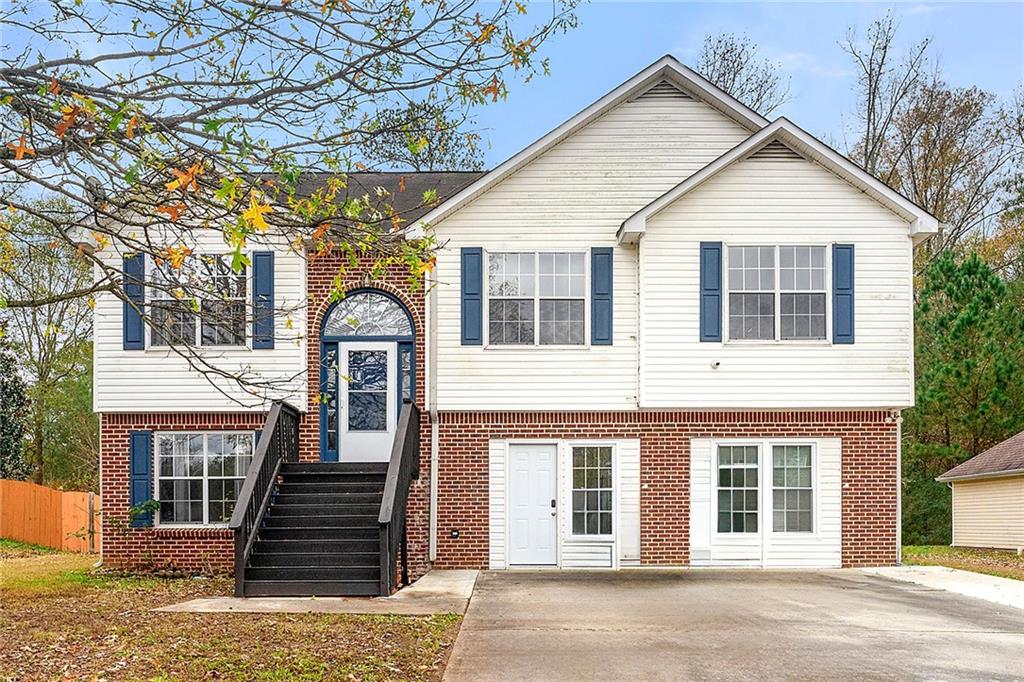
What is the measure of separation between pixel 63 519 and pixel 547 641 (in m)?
18.4

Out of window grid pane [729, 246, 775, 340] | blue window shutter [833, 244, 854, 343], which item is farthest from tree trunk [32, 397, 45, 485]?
blue window shutter [833, 244, 854, 343]

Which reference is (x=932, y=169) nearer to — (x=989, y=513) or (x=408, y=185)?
(x=989, y=513)

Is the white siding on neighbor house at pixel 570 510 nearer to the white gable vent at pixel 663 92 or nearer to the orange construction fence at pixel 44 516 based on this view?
the white gable vent at pixel 663 92

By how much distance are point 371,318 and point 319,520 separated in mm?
3813

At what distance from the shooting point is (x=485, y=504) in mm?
16438

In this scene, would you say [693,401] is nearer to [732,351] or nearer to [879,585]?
[732,351]

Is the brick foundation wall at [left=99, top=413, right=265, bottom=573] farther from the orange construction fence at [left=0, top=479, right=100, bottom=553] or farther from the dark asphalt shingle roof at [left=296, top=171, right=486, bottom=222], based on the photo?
the orange construction fence at [left=0, top=479, right=100, bottom=553]

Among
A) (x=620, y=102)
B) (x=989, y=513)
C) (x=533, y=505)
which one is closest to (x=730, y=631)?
(x=533, y=505)

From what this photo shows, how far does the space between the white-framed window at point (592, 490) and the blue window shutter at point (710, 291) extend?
238 centimetres

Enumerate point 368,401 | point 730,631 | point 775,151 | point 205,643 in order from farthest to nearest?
point 368,401, point 775,151, point 730,631, point 205,643

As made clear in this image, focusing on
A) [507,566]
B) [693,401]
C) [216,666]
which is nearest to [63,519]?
[507,566]

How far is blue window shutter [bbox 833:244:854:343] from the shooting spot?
16.0m

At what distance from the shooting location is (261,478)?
14.2 meters

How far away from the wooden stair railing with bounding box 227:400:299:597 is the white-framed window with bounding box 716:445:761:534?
6502mm
